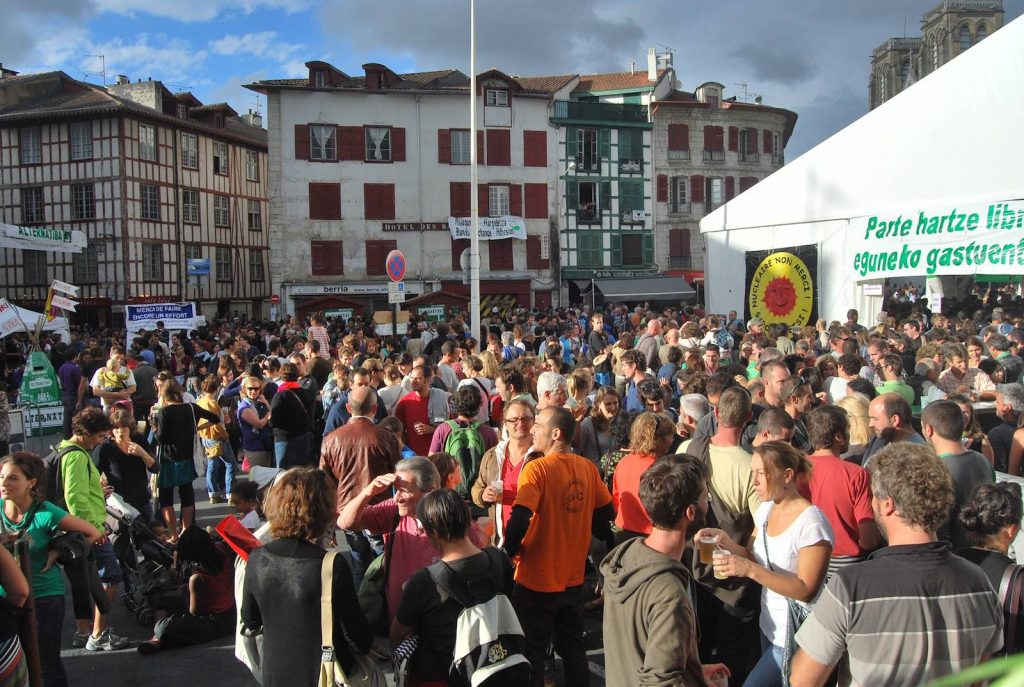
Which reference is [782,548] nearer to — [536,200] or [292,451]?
[292,451]

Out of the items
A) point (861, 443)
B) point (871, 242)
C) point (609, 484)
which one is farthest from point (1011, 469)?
point (871, 242)

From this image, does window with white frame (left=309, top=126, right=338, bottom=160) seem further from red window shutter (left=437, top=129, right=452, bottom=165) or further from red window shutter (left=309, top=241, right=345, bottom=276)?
red window shutter (left=437, top=129, right=452, bottom=165)

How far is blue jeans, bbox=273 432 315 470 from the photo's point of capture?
8.75 m

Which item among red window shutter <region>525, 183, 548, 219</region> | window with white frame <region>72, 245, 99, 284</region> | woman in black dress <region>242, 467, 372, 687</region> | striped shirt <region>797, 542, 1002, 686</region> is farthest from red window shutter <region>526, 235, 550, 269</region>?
striped shirt <region>797, 542, 1002, 686</region>

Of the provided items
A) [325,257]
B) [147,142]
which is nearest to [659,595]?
[325,257]

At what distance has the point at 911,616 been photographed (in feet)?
8.21

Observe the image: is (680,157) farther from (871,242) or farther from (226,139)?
(871,242)

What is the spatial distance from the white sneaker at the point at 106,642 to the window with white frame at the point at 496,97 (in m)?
32.3

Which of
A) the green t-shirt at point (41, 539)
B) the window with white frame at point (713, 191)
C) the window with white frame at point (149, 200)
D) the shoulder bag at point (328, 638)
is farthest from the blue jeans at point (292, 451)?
the window with white frame at point (713, 191)

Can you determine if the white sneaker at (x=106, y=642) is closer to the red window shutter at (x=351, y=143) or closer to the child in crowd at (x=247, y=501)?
the child in crowd at (x=247, y=501)

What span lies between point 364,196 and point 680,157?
1597cm

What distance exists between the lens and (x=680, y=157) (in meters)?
40.9

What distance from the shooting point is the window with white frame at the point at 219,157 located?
128 ft

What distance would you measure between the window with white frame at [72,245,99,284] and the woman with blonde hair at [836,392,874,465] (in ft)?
114
